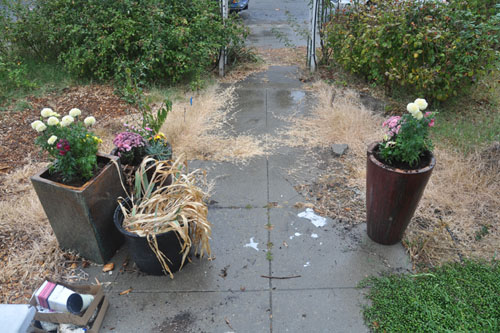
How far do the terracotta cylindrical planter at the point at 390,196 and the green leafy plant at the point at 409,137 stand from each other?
0.10 metres

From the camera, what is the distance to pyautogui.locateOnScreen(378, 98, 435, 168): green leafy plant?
2848 millimetres

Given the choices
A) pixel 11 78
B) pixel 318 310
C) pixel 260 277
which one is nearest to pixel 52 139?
pixel 260 277

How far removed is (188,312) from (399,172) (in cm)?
183

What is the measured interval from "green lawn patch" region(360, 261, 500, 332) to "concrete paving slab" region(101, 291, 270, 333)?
2.58ft

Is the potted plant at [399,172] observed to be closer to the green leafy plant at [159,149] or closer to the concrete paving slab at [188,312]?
the concrete paving slab at [188,312]

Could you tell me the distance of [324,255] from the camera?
317 cm

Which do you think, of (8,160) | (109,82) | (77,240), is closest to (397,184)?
(77,240)

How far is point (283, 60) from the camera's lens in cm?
819

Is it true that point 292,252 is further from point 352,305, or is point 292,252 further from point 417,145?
point 417,145

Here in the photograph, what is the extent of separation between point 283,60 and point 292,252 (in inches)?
229

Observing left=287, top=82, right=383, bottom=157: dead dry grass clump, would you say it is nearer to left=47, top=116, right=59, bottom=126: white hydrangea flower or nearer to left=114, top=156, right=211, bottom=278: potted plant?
left=114, top=156, right=211, bottom=278: potted plant

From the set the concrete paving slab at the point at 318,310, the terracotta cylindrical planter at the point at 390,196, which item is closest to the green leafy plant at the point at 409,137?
the terracotta cylindrical planter at the point at 390,196

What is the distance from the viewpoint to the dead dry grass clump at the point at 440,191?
3.19m

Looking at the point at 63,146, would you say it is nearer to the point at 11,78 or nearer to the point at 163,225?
the point at 163,225
